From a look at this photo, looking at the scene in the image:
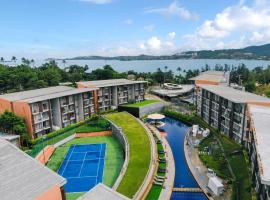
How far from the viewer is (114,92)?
219 ft

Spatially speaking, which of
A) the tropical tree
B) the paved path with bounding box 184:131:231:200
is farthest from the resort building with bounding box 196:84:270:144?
the tropical tree

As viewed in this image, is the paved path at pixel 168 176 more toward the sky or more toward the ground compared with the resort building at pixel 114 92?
more toward the ground

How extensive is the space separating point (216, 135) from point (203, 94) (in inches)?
527

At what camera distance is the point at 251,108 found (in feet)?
118

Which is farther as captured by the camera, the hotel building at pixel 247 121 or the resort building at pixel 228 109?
the resort building at pixel 228 109

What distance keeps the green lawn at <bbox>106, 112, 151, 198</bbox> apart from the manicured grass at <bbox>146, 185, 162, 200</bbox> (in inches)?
66.9

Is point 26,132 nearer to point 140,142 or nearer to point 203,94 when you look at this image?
point 140,142

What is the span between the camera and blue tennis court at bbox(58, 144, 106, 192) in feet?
108

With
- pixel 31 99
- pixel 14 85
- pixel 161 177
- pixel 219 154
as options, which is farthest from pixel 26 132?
pixel 14 85

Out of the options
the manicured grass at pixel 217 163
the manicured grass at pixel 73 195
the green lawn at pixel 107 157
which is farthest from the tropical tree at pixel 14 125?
the manicured grass at pixel 217 163

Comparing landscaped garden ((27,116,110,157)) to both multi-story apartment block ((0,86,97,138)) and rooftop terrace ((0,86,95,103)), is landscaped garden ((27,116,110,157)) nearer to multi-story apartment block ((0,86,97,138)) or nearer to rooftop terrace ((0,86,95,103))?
multi-story apartment block ((0,86,97,138))

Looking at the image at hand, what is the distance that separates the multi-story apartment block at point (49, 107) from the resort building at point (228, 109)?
2715cm

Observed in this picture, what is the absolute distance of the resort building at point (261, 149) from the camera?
60.1 feet

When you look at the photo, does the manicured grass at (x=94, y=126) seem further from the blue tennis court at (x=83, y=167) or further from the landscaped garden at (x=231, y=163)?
the landscaped garden at (x=231, y=163)
